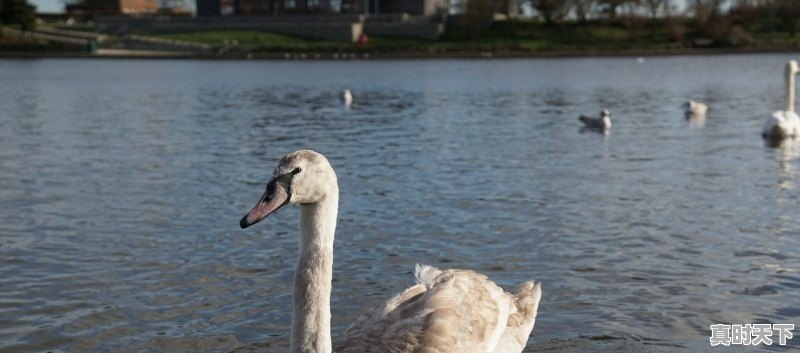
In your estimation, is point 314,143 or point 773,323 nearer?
point 773,323

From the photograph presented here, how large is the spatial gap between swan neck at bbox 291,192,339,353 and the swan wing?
0.46m

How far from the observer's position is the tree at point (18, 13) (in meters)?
107

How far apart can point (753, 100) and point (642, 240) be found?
27748 millimetres

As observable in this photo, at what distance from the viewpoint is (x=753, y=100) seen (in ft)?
121

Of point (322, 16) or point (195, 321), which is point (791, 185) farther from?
point (322, 16)

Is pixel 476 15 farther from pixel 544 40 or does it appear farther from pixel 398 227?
pixel 398 227

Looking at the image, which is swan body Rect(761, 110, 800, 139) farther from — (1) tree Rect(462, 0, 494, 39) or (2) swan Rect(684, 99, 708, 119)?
(1) tree Rect(462, 0, 494, 39)

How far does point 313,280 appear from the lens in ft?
18.0

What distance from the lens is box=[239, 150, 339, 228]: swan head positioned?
521 cm

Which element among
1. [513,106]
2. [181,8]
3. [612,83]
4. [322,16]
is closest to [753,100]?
[513,106]

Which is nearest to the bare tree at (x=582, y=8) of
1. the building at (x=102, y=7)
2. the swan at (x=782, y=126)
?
the building at (x=102, y=7)

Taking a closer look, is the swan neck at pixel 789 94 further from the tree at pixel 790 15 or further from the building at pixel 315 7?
the building at pixel 315 7

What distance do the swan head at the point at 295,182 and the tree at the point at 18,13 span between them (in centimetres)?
11012

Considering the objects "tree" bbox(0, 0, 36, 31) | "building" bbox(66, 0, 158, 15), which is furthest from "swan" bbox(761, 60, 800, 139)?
"building" bbox(66, 0, 158, 15)
